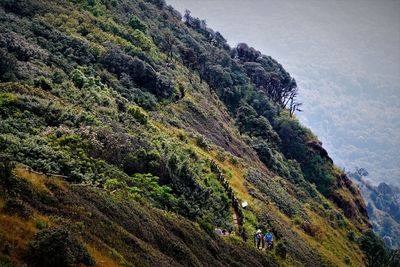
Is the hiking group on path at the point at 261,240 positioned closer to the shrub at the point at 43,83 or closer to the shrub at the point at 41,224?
the shrub at the point at 43,83

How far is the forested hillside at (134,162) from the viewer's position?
65.9 ft

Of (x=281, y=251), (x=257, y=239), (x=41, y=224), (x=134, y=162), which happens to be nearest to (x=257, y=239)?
(x=257, y=239)

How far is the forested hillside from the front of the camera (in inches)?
A: 790

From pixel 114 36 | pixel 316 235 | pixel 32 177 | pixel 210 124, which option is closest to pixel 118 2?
pixel 114 36

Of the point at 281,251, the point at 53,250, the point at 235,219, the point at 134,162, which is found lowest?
the point at 53,250

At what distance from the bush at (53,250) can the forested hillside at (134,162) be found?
44 mm

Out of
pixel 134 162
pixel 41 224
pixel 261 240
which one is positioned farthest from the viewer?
pixel 261 240

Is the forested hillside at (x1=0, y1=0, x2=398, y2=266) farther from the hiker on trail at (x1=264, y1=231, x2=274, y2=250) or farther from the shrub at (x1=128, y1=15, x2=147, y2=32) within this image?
the hiker on trail at (x1=264, y1=231, x2=274, y2=250)

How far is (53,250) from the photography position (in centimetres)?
1586

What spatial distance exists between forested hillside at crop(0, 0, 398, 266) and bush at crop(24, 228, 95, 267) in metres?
0.04

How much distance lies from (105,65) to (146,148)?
1167 inches

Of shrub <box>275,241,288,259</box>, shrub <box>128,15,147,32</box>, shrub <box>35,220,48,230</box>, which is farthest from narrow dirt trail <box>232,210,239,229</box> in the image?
shrub <box>128,15,147,32</box>

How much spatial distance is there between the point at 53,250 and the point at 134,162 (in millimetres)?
17582

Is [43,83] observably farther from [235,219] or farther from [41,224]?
[41,224]
